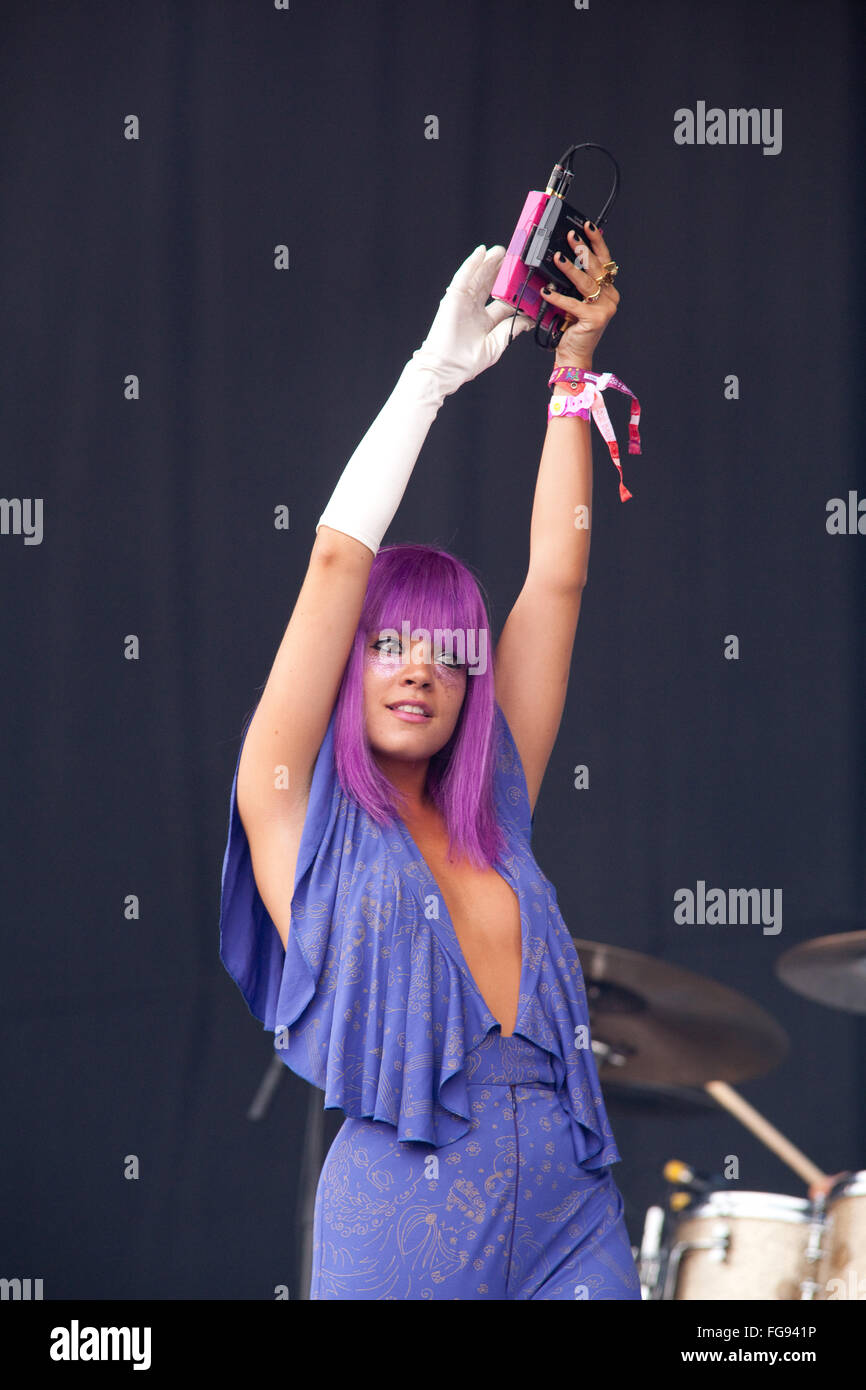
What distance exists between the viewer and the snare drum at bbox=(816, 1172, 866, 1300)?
248cm

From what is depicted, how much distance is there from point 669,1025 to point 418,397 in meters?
1.50

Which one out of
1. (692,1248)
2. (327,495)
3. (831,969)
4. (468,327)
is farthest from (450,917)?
(327,495)

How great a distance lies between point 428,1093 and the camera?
1.50m

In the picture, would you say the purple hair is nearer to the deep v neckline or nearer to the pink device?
the deep v neckline

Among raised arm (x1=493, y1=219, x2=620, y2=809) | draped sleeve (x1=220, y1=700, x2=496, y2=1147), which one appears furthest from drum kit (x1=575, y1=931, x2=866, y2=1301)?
draped sleeve (x1=220, y1=700, x2=496, y2=1147)

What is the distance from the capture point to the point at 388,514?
1.64 metres

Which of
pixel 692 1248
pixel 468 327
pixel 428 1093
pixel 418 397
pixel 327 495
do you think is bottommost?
pixel 692 1248

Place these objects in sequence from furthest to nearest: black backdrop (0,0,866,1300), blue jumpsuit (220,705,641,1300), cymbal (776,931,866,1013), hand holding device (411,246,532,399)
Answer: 1. black backdrop (0,0,866,1300)
2. cymbal (776,931,866,1013)
3. hand holding device (411,246,532,399)
4. blue jumpsuit (220,705,641,1300)

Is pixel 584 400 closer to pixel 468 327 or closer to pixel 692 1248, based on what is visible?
pixel 468 327

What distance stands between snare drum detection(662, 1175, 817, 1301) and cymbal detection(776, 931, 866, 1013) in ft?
1.17

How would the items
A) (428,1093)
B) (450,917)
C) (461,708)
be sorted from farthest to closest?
(461,708), (450,917), (428,1093)

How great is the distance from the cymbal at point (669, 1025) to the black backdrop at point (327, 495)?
0.20m

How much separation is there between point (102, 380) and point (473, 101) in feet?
3.09

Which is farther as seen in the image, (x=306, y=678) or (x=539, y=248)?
(x=539, y=248)
